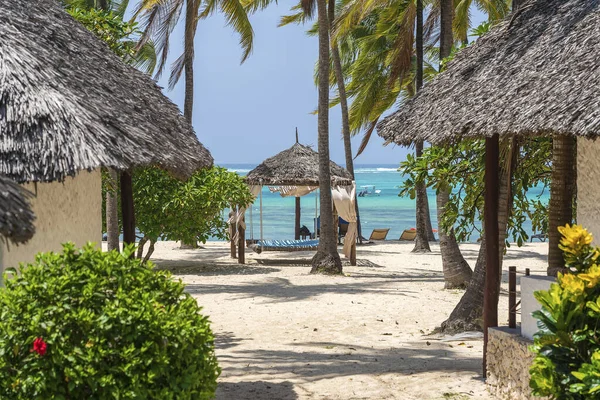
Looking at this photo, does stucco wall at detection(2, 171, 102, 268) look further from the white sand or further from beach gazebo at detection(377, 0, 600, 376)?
beach gazebo at detection(377, 0, 600, 376)

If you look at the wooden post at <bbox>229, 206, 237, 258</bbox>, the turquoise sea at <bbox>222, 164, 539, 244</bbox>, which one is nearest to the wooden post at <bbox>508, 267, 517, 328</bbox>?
the wooden post at <bbox>229, 206, 237, 258</bbox>

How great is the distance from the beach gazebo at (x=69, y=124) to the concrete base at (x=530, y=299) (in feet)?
10.2

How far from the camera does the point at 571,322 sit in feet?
17.0

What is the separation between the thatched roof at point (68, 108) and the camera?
6160 millimetres

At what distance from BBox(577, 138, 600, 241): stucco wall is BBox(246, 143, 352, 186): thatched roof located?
14333 mm

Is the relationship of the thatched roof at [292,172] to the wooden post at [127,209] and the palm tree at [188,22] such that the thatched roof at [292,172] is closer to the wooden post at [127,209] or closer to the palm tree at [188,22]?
the palm tree at [188,22]

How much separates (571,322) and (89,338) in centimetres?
276

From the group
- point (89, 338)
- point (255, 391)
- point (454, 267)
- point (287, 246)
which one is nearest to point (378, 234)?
point (287, 246)

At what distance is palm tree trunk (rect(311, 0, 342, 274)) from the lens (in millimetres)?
17859

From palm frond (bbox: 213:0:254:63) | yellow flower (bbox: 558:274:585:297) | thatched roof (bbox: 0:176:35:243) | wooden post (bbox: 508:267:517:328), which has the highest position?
palm frond (bbox: 213:0:254:63)

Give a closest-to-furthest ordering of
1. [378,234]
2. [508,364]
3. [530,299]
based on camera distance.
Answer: [530,299] → [508,364] → [378,234]

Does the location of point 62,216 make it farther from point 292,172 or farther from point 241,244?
point 292,172

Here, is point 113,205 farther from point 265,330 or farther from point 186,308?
point 186,308

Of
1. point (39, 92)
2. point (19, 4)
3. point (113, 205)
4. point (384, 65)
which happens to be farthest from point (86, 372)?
point (384, 65)
